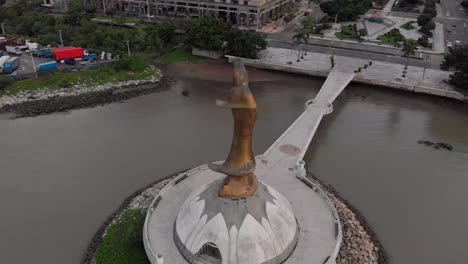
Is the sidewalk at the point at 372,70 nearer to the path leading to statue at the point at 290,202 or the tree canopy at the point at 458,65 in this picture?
the tree canopy at the point at 458,65

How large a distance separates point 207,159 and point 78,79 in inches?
894

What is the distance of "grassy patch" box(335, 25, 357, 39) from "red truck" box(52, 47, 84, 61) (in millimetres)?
37823

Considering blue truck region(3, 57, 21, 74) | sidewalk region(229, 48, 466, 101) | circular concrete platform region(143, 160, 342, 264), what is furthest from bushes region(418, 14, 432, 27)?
blue truck region(3, 57, 21, 74)

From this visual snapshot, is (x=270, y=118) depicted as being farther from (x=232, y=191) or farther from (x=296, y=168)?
(x=232, y=191)

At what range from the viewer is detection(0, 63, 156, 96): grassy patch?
154ft

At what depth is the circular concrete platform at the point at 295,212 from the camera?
2275cm

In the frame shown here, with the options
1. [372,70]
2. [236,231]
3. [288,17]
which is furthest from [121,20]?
[236,231]

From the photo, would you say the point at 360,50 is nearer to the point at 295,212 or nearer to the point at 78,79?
the point at 78,79

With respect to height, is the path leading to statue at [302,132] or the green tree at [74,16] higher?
the green tree at [74,16]

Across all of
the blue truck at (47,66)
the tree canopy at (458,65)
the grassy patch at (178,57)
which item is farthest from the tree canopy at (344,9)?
the blue truck at (47,66)

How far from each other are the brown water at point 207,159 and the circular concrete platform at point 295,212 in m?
4.62

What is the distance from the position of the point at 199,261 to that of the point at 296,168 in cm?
1145

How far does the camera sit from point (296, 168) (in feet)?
99.8

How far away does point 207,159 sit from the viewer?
3512 centimetres
